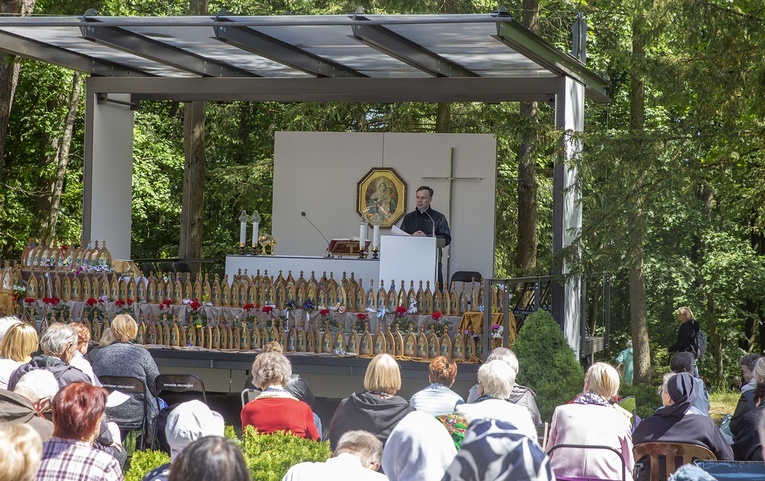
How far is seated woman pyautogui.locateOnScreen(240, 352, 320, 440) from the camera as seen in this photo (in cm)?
536

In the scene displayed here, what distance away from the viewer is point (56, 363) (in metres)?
5.63

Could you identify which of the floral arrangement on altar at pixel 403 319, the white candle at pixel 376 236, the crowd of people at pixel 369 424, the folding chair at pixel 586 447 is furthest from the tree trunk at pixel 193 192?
the folding chair at pixel 586 447

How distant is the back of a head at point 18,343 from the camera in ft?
18.8

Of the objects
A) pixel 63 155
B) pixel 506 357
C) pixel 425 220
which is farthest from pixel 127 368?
pixel 63 155

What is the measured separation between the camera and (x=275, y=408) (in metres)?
5.41

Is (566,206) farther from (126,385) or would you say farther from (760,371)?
(126,385)

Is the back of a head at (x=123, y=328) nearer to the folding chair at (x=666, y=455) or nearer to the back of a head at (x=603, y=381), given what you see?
the back of a head at (x=603, y=381)

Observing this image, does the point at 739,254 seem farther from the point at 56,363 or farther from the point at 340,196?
the point at 56,363

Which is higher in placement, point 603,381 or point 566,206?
point 566,206

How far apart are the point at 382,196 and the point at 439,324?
5.30 meters

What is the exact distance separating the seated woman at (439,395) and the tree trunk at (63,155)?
575 inches

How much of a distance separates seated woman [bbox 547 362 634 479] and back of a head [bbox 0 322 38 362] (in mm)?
3056

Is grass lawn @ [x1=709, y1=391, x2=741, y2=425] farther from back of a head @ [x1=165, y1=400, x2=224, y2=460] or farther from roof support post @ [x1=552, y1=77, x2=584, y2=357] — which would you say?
back of a head @ [x1=165, y1=400, x2=224, y2=460]

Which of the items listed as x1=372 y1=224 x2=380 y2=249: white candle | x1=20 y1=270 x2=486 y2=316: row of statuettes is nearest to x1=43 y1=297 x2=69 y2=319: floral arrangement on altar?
x1=20 y1=270 x2=486 y2=316: row of statuettes
